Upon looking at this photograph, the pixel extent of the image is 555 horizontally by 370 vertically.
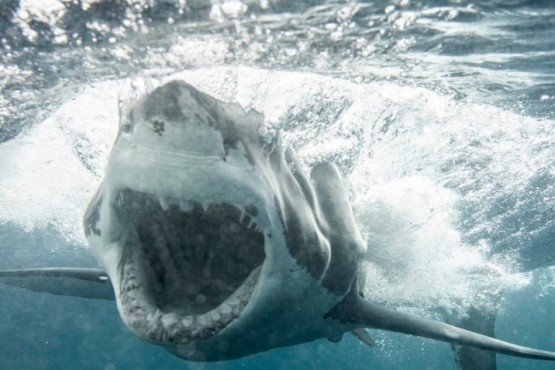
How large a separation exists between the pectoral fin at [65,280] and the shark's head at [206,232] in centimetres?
213

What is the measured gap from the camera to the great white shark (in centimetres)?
252

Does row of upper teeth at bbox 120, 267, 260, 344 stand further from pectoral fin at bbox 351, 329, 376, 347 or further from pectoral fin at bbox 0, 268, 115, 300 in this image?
pectoral fin at bbox 351, 329, 376, 347

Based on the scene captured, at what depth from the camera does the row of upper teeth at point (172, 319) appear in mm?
2719

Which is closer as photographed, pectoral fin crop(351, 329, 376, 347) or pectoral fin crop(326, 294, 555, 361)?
pectoral fin crop(326, 294, 555, 361)

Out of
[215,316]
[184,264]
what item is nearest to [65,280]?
[184,264]

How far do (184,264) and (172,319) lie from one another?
37.3 inches

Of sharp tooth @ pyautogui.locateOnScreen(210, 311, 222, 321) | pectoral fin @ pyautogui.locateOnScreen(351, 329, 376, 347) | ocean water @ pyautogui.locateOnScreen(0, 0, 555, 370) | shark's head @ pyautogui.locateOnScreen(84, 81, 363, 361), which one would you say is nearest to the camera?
shark's head @ pyautogui.locateOnScreen(84, 81, 363, 361)

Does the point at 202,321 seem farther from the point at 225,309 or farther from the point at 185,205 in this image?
the point at 185,205

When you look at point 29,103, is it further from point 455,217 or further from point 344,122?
point 455,217

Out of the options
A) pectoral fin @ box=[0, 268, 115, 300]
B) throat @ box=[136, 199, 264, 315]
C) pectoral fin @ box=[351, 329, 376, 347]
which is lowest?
pectoral fin @ box=[351, 329, 376, 347]

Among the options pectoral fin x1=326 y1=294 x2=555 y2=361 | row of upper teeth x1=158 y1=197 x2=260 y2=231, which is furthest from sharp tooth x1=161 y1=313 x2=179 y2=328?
pectoral fin x1=326 y1=294 x2=555 y2=361

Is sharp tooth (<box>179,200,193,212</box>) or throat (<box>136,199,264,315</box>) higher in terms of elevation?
sharp tooth (<box>179,200,193,212</box>)

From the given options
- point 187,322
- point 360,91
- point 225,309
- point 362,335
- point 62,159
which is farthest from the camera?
point 62,159

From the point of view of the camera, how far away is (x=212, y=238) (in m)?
3.66
